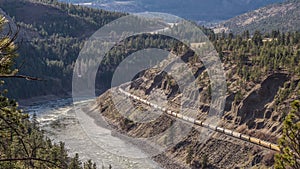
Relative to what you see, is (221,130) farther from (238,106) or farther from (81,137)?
(81,137)

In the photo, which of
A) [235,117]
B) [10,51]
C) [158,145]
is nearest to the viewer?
[10,51]

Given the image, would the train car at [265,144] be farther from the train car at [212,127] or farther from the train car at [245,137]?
the train car at [212,127]

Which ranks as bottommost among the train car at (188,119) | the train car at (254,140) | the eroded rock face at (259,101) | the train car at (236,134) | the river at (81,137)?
the river at (81,137)

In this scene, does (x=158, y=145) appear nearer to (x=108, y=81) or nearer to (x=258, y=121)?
(x=258, y=121)

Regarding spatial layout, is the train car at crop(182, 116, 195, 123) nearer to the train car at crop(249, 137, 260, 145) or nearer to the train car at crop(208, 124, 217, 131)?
the train car at crop(208, 124, 217, 131)

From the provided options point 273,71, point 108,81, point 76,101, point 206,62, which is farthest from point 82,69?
point 273,71

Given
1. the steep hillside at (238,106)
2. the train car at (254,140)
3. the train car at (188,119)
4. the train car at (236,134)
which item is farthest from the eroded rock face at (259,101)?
the train car at (188,119)
